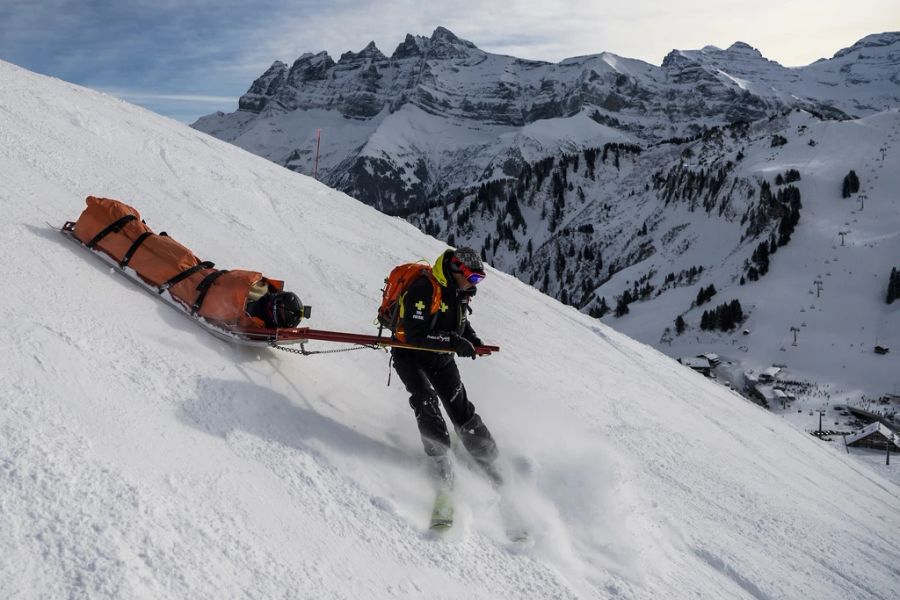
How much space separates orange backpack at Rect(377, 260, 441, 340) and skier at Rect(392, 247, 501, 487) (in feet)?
0.05

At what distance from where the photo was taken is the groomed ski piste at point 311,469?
12.7 ft

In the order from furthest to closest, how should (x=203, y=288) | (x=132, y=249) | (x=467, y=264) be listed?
1. (x=132, y=249)
2. (x=203, y=288)
3. (x=467, y=264)

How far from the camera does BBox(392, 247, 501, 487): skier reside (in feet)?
20.3

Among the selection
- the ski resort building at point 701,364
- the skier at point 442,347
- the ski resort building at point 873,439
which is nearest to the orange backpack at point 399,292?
the skier at point 442,347

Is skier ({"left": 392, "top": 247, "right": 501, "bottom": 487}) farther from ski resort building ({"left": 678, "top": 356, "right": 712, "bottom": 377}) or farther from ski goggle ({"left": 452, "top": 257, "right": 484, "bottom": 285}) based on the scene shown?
ski resort building ({"left": 678, "top": 356, "right": 712, "bottom": 377})

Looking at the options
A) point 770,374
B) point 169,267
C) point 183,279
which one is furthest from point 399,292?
point 770,374

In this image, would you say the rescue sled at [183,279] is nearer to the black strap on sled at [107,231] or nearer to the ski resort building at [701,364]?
the black strap on sled at [107,231]

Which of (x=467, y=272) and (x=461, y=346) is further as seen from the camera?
(x=467, y=272)

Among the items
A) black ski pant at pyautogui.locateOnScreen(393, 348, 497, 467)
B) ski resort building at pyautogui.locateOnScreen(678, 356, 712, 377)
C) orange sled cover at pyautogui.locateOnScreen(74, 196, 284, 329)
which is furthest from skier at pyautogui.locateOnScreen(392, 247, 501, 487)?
ski resort building at pyautogui.locateOnScreen(678, 356, 712, 377)

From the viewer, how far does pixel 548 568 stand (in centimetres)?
491

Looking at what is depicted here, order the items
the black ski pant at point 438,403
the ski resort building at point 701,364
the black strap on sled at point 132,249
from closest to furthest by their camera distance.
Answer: the black ski pant at point 438,403 → the black strap on sled at point 132,249 → the ski resort building at point 701,364

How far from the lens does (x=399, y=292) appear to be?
6836mm

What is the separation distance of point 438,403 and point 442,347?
583 millimetres

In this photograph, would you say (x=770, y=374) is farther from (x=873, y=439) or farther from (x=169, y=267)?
(x=169, y=267)
